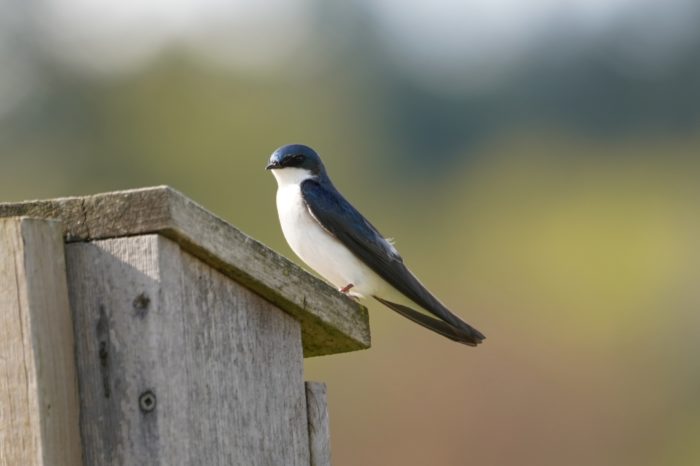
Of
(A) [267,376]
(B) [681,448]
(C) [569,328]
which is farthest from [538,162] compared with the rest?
(A) [267,376]

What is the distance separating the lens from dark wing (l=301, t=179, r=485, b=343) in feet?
13.7

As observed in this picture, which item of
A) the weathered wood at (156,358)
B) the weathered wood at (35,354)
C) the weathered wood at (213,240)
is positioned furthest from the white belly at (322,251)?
the weathered wood at (35,354)

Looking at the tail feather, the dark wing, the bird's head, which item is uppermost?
the bird's head

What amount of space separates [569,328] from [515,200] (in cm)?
949

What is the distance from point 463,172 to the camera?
99.4ft

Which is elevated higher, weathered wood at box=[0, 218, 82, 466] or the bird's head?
the bird's head

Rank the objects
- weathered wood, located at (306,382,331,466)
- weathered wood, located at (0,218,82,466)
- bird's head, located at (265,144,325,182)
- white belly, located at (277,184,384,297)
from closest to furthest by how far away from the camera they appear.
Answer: weathered wood, located at (0,218,82,466), weathered wood, located at (306,382,331,466), white belly, located at (277,184,384,297), bird's head, located at (265,144,325,182)

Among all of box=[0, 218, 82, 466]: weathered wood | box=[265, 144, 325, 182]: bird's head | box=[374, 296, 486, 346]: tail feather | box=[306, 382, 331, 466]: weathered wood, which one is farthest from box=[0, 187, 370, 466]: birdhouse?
box=[265, 144, 325, 182]: bird's head

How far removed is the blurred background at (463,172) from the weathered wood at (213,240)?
5.95m

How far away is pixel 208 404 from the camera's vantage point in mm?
2703

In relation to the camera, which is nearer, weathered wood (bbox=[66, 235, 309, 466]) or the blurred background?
weathered wood (bbox=[66, 235, 309, 466])

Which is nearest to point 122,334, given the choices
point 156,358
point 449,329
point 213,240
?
point 156,358

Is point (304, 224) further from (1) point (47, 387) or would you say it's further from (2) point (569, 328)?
(2) point (569, 328)

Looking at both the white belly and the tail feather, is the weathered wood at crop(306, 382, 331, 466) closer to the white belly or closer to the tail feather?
the tail feather
